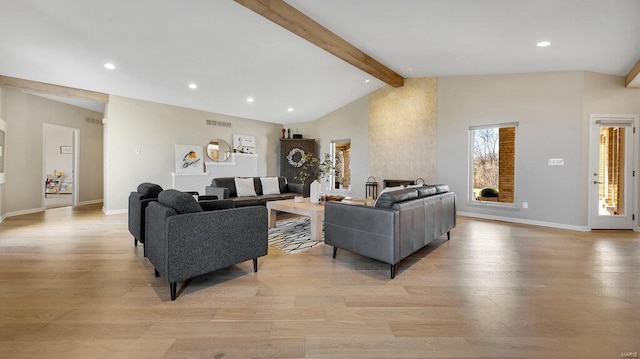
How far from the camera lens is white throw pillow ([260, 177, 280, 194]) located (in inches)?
225

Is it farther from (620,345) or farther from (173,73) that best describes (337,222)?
(173,73)

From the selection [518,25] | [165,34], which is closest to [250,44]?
[165,34]

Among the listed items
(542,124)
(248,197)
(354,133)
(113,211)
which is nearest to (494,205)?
(542,124)

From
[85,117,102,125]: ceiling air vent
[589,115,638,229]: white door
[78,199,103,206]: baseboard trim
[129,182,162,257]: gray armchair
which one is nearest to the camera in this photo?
[129,182,162,257]: gray armchair

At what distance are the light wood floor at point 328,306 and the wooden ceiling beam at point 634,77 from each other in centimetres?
279

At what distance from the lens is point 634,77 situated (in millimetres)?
4188

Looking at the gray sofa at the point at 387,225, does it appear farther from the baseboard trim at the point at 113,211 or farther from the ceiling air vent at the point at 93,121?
the ceiling air vent at the point at 93,121

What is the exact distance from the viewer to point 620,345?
1576 millimetres

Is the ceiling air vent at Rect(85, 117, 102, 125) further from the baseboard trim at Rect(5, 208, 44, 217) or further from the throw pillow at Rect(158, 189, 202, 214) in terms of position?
the throw pillow at Rect(158, 189, 202, 214)

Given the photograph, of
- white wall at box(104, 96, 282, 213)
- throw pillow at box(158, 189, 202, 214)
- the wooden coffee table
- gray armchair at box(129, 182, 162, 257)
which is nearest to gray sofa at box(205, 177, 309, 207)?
the wooden coffee table

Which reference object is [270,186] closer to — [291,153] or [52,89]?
[291,153]

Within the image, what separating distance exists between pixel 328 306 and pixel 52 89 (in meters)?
6.82

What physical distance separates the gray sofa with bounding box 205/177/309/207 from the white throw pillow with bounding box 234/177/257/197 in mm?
91

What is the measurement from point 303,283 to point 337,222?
804 millimetres
